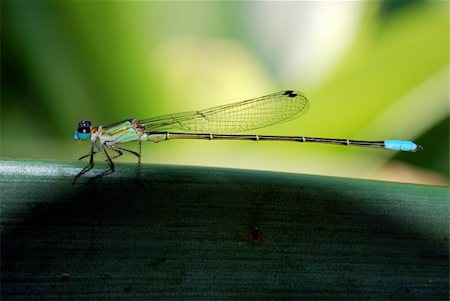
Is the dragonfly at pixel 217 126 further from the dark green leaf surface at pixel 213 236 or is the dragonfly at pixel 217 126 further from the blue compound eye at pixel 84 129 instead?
the dark green leaf surface at pixel 213 236

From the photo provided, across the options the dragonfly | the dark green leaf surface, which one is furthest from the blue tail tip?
the dark green leaf surface

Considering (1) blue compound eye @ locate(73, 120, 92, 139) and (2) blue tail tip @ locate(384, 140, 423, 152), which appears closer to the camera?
(1) blue compound eye @ locate(73, 120, 92, 139)

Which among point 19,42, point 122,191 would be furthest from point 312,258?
point 19,42

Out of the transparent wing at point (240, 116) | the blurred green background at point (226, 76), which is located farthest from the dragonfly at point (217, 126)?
the blurred green background at point (226, 76)

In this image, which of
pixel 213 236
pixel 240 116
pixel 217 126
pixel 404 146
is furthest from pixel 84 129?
pixel 404 146

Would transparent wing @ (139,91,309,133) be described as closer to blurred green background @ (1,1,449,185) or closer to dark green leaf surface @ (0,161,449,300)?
blurred green background @ (1,1,449,185)
